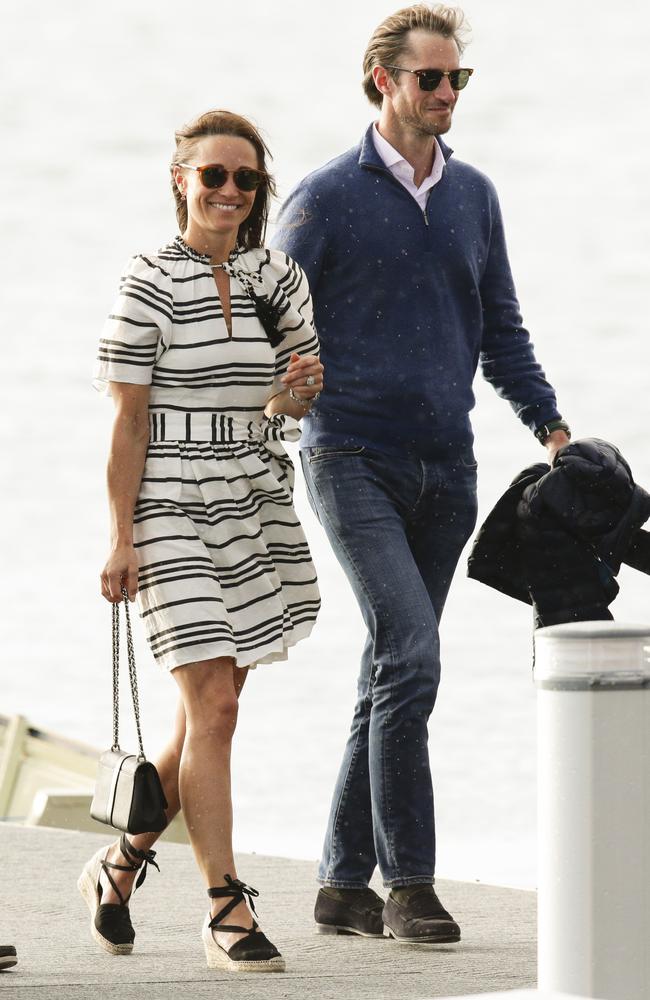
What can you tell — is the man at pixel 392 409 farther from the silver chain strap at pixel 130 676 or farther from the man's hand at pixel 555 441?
the silver chain strap at pixel 130 676

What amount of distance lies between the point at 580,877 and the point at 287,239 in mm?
2232

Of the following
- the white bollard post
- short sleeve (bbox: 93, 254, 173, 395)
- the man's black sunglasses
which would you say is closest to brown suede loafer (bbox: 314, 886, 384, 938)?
short sleeve (bbox: 93, 254, 173, 395)

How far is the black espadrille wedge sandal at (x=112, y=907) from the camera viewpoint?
16.4ft

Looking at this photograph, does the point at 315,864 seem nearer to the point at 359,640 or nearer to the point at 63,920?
the point at 63,920

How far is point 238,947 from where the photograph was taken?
183 inches

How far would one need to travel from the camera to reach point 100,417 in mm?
51344

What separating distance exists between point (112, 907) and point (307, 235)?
179 centimetres

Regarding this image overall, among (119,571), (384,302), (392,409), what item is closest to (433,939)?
(119,571)

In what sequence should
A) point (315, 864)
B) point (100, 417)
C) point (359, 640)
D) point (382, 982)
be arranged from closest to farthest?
point (382, 982)
point (315, 864)
point (359, 640)
point (100, 417)

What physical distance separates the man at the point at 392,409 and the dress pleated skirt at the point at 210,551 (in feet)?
1.35

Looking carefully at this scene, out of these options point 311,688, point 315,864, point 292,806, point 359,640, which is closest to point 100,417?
point 359,640

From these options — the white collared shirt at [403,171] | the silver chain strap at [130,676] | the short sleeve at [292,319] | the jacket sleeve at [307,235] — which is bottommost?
the silver chain strap at [130,676]

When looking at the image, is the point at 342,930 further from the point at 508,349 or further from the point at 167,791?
the point at 508,349

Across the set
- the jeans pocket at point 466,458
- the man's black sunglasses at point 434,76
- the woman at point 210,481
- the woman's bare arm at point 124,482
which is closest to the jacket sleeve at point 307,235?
the woman at point 210,481
